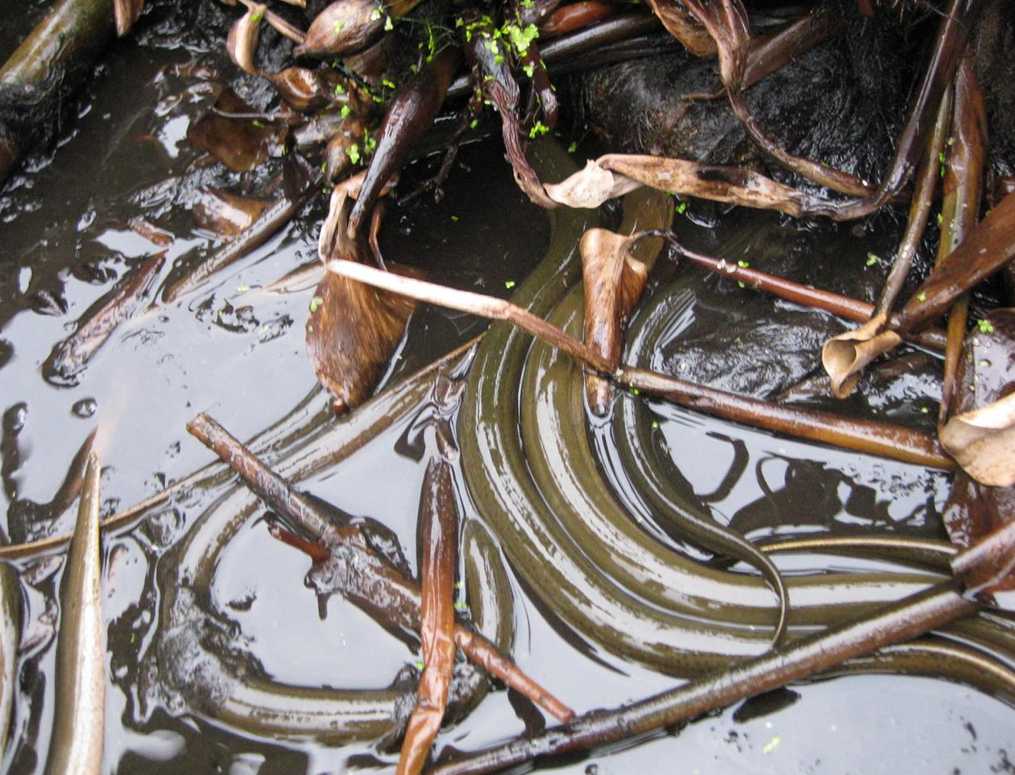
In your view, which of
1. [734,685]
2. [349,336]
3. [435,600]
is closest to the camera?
[734,685]

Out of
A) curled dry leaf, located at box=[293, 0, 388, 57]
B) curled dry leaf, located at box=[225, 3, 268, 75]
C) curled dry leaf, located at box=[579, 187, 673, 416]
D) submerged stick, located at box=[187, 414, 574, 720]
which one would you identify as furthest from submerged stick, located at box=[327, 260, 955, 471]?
curled dry leaf, located at box=[225, 3, 268, 75]

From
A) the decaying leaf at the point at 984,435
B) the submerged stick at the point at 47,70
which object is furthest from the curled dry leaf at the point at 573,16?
the submerged stick at the point at 47,70

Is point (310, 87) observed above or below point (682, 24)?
above

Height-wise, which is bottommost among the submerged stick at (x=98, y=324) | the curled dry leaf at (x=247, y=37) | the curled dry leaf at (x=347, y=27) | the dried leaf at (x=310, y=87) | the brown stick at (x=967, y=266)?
A: the brown stick at (x=967, y=266)

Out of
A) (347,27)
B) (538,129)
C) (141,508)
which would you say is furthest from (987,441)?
(141,508)

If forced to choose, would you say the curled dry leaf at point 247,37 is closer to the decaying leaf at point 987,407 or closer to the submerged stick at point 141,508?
the submerged stick at point 141,508

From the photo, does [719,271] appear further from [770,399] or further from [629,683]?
[629,683]

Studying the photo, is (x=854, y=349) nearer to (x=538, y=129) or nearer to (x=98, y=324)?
(x=538, y=129)

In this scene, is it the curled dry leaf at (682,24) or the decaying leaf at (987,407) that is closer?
the decaying leaf at (987,407)
